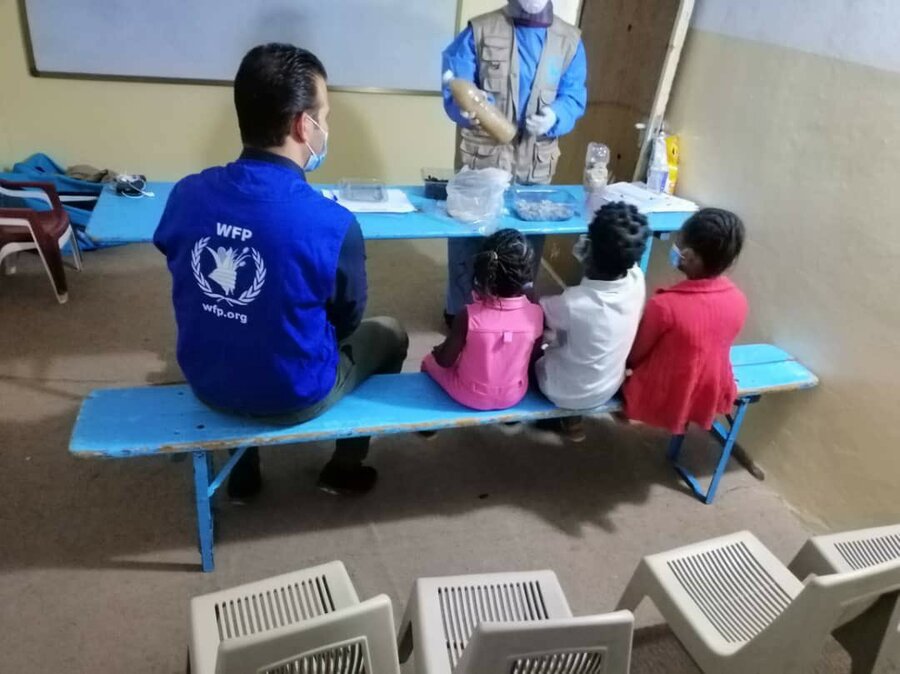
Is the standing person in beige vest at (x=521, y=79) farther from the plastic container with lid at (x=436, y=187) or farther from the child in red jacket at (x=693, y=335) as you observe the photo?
the child in red jacket at (x=693, y=335)

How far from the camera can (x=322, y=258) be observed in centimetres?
154

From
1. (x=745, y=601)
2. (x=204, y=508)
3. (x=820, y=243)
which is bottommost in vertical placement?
(x=204, y=508)

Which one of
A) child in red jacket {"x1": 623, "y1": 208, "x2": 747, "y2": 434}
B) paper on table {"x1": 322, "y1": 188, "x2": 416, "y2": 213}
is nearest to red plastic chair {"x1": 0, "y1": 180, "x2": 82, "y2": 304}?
paper on table {"x1": 322, "y1": 188, "x2": 416, "y2": 213}

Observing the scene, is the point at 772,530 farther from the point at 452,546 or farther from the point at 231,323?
the point at 231,323

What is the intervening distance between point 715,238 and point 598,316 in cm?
39

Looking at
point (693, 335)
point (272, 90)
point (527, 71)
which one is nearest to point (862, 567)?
point (693, 335)

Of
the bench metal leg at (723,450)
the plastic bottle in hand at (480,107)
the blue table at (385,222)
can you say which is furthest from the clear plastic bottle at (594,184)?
the bench metal leg at (723,450)

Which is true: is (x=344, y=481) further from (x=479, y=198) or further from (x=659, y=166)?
(x=659, y=166)

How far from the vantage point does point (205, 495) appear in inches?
69.5

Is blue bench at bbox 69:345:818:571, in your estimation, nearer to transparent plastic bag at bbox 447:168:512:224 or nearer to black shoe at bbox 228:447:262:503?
black shoe at bbox 228:447:262:503

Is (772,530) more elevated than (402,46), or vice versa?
(402,46)

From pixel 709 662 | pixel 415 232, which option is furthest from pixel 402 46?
pixel 709 662

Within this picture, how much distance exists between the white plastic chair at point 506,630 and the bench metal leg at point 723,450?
41.5 inches

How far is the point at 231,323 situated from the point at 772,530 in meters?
1.81
